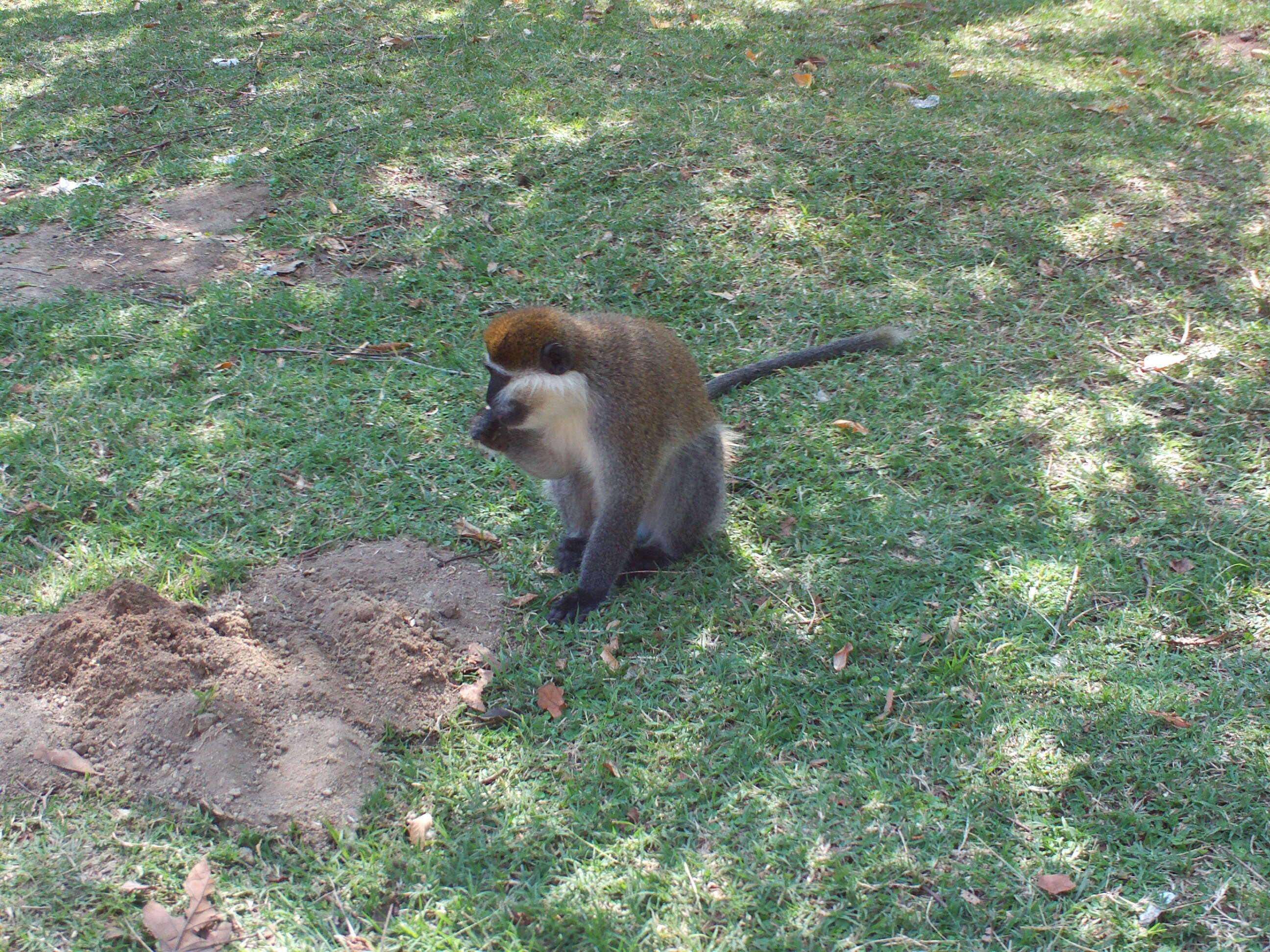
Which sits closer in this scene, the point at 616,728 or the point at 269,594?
the point at 616,728

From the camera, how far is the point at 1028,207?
5.63 m

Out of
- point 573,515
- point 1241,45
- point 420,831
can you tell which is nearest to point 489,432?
point 573,515

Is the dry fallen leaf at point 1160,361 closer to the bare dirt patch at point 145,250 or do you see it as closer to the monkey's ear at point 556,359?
the monkey's ear at point 556,359

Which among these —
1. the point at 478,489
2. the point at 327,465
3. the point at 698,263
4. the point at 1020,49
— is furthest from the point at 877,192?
the point at 327,465

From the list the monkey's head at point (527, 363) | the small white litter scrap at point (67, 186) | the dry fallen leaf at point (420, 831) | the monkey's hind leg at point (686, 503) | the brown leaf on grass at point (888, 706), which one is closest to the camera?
the dry fallen leaf at point (420, 831)

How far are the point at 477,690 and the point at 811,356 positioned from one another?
7.71 ft

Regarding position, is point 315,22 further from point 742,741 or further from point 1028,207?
point 742,741

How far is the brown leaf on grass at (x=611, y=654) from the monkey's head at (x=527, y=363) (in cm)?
82

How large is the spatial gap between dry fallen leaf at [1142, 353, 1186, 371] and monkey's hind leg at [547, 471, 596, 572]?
2.69m

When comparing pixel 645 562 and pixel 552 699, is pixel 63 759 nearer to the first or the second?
pixel 552 699

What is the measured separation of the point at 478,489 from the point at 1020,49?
5.79 m

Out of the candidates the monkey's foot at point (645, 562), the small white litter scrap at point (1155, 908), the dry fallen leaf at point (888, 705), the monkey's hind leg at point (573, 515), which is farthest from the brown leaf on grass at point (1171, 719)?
the monkey's hind leg at point (573, 515)

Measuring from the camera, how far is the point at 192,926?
8.14 feet

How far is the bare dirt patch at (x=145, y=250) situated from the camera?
17.1ft
